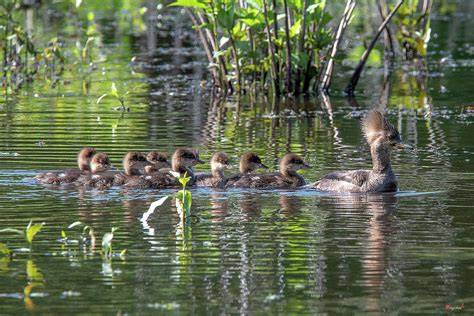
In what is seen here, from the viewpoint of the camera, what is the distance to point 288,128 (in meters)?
16.0

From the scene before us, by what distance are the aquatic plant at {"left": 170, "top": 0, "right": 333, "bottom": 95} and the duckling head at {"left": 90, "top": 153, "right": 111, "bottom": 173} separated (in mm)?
4588

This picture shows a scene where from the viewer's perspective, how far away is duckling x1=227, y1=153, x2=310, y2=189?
469 inches

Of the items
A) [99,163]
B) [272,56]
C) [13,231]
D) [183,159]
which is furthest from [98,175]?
[272,56]

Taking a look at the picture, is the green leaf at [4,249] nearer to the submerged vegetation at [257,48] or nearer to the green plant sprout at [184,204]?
the green plant sprout at [184,204]

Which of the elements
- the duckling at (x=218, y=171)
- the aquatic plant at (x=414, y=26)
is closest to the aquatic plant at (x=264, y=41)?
the aquatic plant at (x=414, y=26)

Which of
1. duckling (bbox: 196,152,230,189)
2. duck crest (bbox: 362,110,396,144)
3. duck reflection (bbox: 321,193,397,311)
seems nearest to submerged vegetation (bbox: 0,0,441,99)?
duckling (bbox: 196,152,230,189)

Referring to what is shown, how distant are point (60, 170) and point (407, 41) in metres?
11.6

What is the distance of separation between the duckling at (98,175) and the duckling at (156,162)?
0.42 meters

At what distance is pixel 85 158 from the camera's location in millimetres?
12609

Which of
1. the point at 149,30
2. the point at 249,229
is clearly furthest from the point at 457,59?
the point at 249,229

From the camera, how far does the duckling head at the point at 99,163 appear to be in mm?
12312

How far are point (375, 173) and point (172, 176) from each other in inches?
80.7

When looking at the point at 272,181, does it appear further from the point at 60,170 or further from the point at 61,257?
the point at 61,257

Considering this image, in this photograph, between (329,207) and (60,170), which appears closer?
(329,207)
